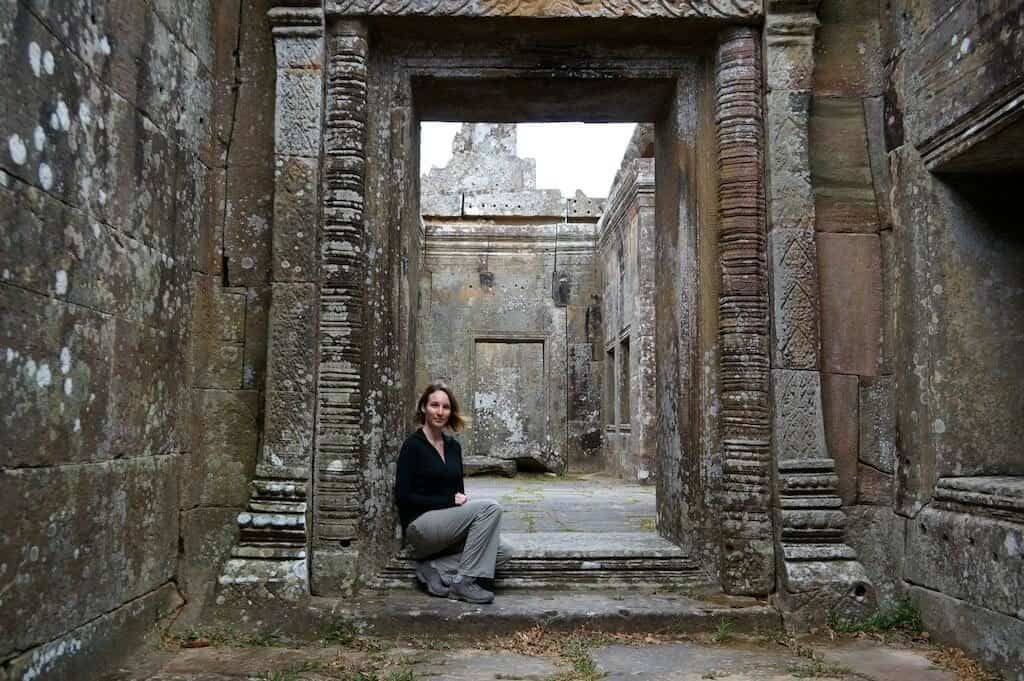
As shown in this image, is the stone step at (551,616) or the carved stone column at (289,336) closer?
the stone step at (551,616)

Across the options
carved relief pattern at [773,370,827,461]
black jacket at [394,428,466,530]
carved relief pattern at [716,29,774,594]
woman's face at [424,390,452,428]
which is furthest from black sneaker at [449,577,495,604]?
carved relief pattern at [773,370,827,461]

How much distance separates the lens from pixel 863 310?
14.9 feet

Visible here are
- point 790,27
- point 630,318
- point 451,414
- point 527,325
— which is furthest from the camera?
point 527,325

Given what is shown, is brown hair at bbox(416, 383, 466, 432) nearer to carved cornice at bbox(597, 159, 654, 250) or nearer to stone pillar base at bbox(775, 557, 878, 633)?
stone pillar base at bbox(775, 557, 878, 633)

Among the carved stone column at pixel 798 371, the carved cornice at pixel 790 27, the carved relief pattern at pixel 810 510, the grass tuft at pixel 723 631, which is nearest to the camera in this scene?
the grass tuft at pixel 723 631

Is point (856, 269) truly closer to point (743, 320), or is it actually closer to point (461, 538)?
point (743, 320)

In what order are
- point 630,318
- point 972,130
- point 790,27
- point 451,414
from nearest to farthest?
point 972,130 → point 790,27 → point 451,414 → point 630,318

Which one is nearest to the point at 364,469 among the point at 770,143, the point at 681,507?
the point at 681,507

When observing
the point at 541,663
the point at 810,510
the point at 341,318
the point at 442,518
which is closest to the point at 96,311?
the point at 341,318

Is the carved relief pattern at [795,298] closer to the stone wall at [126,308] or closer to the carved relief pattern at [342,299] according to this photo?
the carved relief pattern at [342,299]

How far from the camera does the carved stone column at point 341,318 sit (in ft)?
14.3

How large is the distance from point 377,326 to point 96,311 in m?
1.54

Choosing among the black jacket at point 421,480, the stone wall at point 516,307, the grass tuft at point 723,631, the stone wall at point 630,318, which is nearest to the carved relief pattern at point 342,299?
the black jacket at point 421,480

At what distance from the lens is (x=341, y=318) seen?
445 cm
